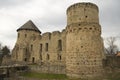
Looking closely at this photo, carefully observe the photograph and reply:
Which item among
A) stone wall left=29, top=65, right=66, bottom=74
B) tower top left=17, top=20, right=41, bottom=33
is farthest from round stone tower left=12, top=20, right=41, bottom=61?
stone wall left=29, top=65, right=66, bottom=74

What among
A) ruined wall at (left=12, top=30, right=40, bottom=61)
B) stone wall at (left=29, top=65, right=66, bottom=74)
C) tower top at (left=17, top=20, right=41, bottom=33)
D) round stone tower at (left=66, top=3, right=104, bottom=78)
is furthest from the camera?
tower top at (left=17, top=20, right=41, bottom=33)

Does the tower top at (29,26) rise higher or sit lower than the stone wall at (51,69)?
higher

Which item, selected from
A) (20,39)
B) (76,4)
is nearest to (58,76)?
(76,4)

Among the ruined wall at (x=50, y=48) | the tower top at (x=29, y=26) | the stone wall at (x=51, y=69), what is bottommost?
the stone wall at (x=51, y=69)

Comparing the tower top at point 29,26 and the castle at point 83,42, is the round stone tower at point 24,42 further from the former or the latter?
the castle at point 83,42

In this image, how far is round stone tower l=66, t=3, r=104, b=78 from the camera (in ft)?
67.3

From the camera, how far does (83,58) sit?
68.1 ft

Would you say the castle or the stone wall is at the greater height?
the castle

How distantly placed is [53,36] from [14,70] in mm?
10312

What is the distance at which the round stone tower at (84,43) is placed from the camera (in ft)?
67.3

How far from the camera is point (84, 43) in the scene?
2108 centimetres

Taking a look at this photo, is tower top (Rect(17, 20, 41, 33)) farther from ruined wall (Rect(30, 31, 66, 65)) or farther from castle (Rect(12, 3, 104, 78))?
castle (Rect(12, 3, 104, 78))

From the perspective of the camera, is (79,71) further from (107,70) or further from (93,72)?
(107,70)

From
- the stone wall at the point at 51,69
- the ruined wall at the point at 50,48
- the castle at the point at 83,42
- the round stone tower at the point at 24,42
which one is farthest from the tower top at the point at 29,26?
the castle at the point at 83,42
